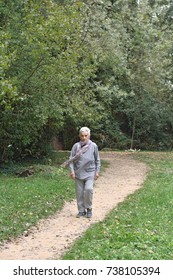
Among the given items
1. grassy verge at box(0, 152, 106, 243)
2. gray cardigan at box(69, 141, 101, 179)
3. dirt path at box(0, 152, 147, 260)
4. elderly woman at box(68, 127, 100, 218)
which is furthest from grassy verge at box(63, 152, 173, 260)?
grassy verge at box(0, 152, 106, 243)

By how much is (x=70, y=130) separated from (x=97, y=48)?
9.70m

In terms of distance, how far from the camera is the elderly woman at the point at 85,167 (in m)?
9.52

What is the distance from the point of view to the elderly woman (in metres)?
9.52

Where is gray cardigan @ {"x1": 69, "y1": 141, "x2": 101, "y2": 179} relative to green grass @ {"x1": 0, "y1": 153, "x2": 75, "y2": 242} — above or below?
above

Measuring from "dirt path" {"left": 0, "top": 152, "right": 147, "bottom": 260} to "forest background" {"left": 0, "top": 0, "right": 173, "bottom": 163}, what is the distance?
121 inches

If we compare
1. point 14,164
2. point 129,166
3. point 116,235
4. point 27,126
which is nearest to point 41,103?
point 27,126

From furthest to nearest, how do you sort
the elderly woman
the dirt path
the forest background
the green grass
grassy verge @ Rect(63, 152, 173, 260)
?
the forest background, the elderly woman, the green grass, the dirt path, grassy verge @ Rect(63, 152, 173, 260)

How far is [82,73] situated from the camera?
55.5ft

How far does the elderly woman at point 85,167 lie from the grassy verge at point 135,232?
73cm

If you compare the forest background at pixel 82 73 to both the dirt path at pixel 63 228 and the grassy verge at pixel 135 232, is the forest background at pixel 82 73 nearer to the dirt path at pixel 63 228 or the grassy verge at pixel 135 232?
the dirt path at pixel 63 228

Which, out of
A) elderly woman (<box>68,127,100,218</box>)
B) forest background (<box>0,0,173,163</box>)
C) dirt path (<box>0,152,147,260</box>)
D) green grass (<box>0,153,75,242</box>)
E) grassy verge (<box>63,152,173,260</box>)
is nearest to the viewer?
grassy verge (<box>63,152,173,260</box>)

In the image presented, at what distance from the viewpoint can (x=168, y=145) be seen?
30.0m

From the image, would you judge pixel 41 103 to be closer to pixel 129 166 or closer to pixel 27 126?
pixel 27 126

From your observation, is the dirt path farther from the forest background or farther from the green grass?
the forest background
